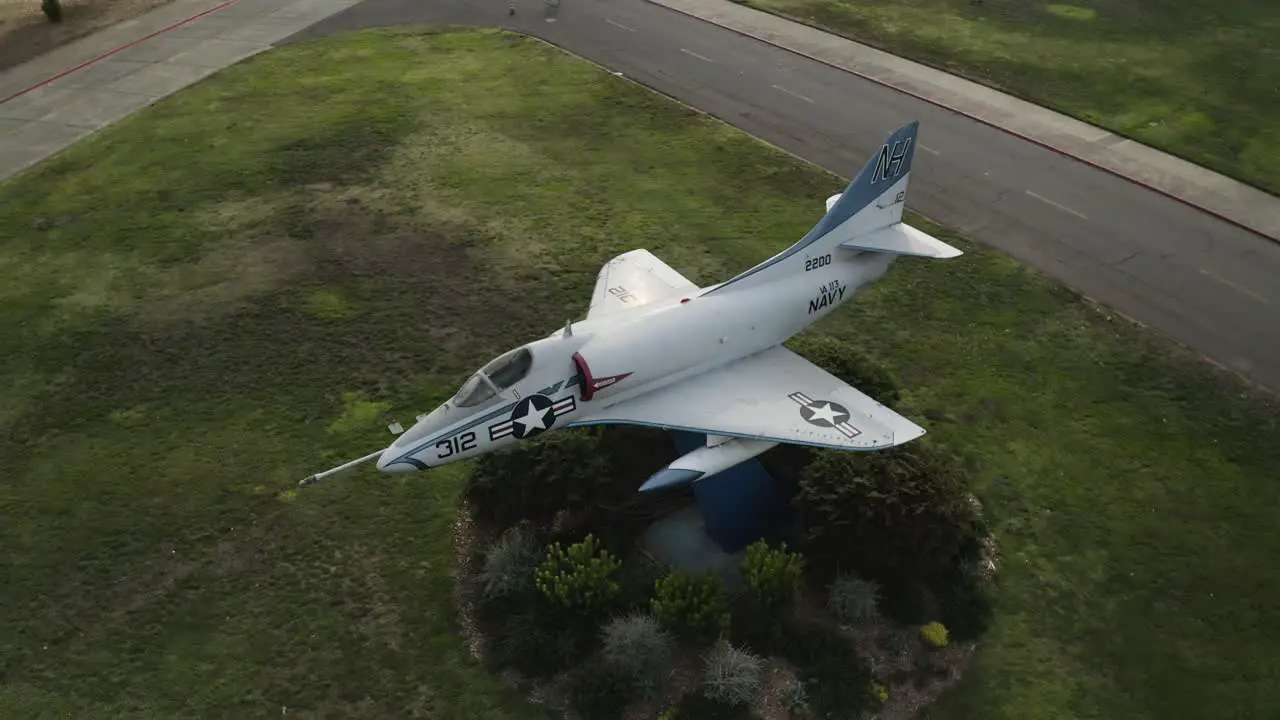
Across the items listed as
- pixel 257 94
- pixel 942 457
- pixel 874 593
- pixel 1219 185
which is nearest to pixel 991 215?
pixel 1219 185

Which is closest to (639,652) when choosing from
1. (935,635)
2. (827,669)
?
(827,669)

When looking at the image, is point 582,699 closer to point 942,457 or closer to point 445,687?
point 445,687

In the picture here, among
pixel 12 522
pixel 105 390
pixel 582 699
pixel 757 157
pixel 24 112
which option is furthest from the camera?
pixel 24 112

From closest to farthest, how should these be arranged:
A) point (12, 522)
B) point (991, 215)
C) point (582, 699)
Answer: point (582, 699) < point (12, 522) < point (991, 215)

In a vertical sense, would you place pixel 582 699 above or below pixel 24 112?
below

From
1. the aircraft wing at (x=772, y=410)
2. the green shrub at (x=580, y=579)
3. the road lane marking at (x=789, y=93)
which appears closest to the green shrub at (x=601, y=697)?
the green shrub at (x=580, y=579)

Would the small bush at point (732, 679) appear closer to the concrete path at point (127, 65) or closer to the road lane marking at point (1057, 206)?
the road lane marking at point (1057, 206)

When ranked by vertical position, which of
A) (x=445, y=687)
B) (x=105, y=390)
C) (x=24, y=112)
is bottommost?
(x=445, y=687)
